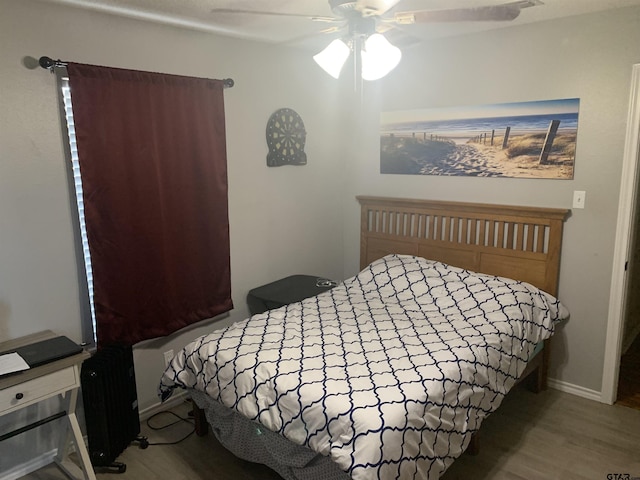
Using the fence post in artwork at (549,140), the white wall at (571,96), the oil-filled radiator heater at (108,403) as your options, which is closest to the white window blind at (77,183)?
the oil-filled radiator heater at (108,403)

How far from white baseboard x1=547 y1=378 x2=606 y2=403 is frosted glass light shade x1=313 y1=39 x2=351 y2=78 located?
8.28 ft

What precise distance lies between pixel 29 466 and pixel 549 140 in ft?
11.4

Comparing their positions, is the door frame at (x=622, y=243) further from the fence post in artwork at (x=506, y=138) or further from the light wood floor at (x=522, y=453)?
the fence post in artwork at (x=506, y=138)

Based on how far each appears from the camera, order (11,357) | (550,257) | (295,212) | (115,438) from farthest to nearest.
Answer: (295,212) < (550,257) < (115,438) < (11,357)

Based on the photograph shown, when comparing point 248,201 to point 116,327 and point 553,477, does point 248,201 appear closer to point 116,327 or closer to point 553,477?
point 116,327

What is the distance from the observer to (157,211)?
2775 millimetres

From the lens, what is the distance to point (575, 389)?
10.3 ft

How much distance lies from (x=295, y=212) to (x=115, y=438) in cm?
198

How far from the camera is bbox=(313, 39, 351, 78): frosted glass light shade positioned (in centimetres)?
206

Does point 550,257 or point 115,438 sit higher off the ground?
point 550,257

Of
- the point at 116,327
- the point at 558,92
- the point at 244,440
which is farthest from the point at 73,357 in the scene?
the point at 558,92

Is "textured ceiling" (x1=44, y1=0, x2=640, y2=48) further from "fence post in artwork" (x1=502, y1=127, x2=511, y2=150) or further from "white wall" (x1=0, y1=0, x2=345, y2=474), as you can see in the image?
"fence post in artwork" (x1=502, y1=127, x2=511, y2=150)

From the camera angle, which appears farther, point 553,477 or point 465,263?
point 465,263

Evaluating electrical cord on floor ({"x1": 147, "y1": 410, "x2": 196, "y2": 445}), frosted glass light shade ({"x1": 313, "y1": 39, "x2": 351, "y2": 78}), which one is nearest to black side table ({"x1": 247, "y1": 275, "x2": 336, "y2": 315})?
electrical cord on floor ({"x1": 147, "y1": 410, "x2": 196, "y2": 445})
